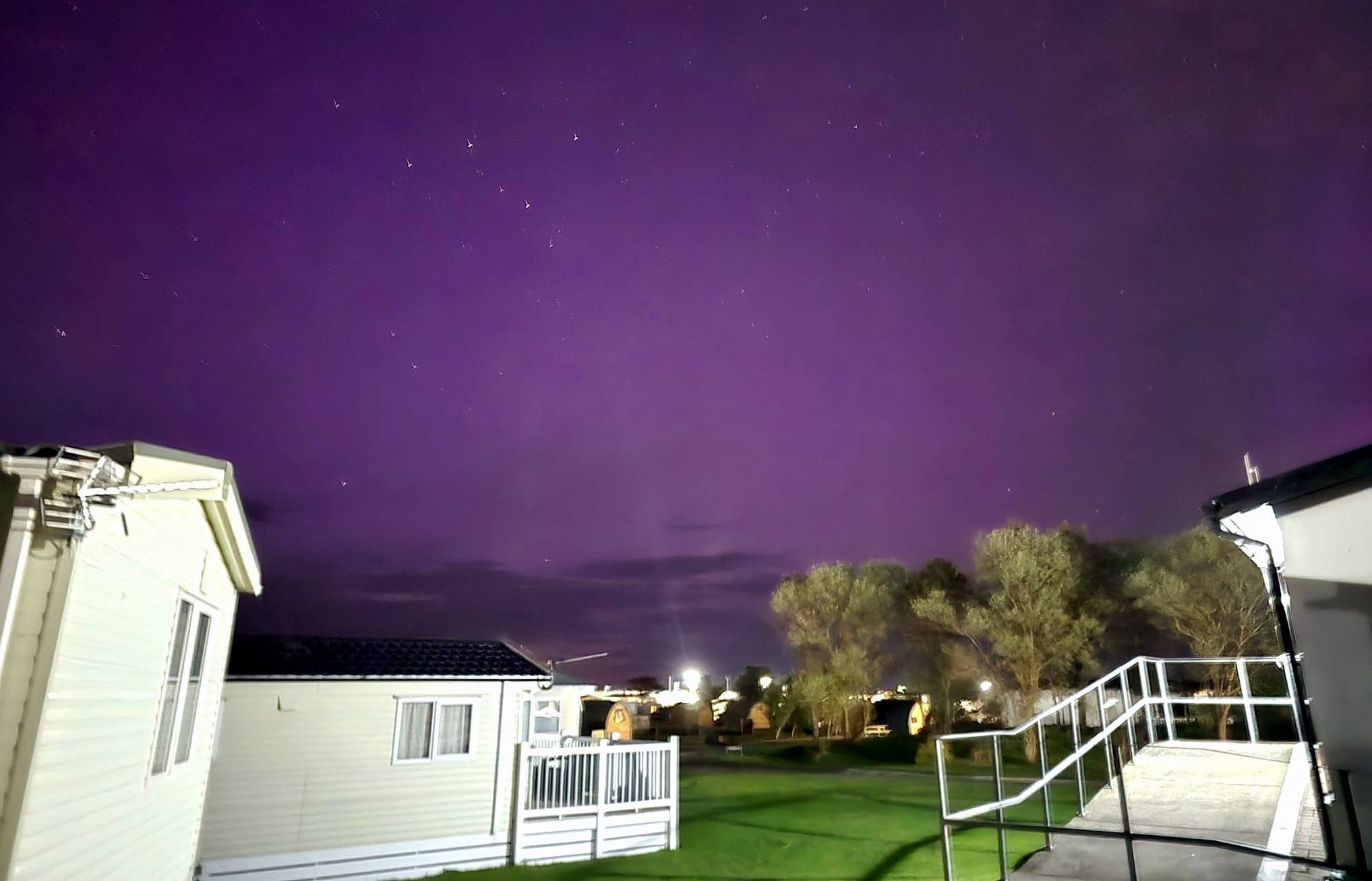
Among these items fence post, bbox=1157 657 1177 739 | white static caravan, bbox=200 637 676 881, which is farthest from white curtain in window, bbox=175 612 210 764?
fence post, bbox=1157 657 1177 739

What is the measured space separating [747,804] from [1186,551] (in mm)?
22603

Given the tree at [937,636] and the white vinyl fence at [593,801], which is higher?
the tree at [937,636]

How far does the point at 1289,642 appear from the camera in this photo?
6.49m

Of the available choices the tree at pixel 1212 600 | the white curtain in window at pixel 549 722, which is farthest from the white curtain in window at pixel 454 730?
the tree at pixel 1212 600

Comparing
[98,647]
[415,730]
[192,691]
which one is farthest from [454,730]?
[98,647]

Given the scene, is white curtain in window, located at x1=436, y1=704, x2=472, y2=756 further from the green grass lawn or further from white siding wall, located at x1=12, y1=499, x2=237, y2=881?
white siding wall, located at x1=12, y1=499, x2=237, y2=881

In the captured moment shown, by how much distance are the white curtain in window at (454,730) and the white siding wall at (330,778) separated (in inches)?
7.2

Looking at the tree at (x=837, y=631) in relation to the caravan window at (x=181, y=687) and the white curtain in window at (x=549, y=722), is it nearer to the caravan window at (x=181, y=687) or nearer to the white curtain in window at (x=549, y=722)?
the white curtain in window at (x=549, y=722)

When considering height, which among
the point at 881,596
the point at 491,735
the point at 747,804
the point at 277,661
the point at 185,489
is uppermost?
the point at 881,596

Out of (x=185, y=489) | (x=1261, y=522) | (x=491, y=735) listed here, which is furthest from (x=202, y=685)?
(x=1261, y=522)

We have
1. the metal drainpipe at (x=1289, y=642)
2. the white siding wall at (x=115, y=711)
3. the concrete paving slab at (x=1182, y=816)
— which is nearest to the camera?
the white siding wall at (x=115, y=711)

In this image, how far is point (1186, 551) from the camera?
3284 centimetres

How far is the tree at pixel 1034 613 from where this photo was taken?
32.0 metres

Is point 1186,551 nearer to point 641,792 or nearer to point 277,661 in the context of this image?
point 641,792
